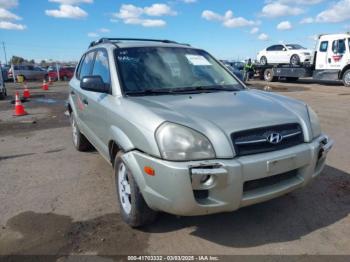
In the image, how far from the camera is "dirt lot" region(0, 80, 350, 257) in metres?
3.04

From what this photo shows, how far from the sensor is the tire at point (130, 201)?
308 centimetres

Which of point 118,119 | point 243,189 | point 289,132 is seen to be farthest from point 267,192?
point 118,119

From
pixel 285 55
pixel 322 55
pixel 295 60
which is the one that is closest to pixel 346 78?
pixel 322 55

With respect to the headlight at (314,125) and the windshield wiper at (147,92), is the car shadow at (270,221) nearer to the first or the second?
the headlight at (314,125)

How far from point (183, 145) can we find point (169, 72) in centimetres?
148

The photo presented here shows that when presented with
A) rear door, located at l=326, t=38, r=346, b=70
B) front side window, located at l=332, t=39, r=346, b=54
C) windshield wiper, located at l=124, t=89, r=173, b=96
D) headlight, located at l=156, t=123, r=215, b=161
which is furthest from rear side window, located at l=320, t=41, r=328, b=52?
headlight, located at l=156, t=123, r=215, b=161

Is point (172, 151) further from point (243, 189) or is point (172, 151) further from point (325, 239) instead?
point (325, 239)

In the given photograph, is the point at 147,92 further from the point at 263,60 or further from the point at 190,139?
the point at 263,60

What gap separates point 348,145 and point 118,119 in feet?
15.6

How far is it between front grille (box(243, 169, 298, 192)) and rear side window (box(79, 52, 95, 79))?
3112 millimetres

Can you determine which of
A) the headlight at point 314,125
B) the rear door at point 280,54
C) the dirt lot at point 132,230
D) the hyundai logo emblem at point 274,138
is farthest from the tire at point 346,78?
the hyundai logo emblem at point 274,138

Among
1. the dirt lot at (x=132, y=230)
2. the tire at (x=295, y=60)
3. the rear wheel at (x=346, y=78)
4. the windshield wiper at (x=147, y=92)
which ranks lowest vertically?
the dirt lot at (x=132, y=230)

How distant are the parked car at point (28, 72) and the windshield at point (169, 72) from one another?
105ft

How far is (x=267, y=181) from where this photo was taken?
2955 millimetres
